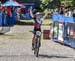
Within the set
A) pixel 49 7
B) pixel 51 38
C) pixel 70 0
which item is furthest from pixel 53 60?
pixel 49 7

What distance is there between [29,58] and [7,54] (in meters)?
1.40

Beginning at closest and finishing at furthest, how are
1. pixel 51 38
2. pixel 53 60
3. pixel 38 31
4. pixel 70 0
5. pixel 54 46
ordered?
pixel 53 60, pixel 38 31, pixel 54 46, pixel 51 38, pixel 70 0

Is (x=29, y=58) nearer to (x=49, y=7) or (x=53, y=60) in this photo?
(x=53, y=60)

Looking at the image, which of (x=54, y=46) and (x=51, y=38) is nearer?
(x=54, y=46)

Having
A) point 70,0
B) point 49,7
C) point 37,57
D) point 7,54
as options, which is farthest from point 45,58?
point 49,7

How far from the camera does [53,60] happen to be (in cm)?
1289

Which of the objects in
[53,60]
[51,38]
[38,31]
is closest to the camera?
[53,60]

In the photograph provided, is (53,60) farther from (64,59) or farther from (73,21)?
(73,21)

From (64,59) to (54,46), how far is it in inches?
164

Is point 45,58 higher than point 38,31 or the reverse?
the reverse

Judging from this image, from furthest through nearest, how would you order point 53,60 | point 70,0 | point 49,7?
point 49,7 < point 70,0 < point 53,60

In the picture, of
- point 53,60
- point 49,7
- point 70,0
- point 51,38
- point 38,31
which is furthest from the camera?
point 49,7

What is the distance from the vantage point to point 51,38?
789 inches

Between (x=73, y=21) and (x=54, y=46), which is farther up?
(x=73, y=21)
